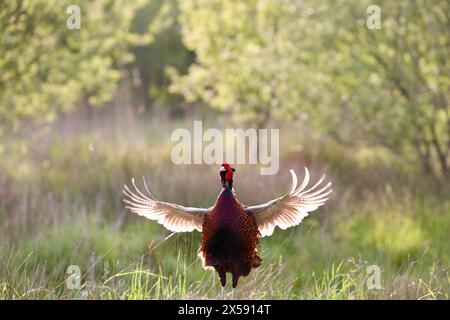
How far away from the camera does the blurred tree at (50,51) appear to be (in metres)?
9.12

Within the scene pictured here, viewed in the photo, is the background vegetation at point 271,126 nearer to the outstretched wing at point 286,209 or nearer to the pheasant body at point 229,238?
the outstretched wing at point 286,209

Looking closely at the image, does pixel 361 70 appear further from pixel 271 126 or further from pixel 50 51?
pixel 50 51

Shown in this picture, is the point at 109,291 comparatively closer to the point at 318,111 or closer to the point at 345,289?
the point at 345,289

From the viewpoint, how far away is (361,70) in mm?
10000

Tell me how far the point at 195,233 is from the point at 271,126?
5.64 metres

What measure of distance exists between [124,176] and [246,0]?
3.89 meters

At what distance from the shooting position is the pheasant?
4402 mm

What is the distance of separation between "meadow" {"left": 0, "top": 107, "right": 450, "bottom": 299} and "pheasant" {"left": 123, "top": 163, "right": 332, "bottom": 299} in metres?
0.60

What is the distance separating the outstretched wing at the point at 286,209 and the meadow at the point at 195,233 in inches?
28.7

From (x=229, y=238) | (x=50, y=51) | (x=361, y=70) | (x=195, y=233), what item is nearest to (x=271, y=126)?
(x=361, y=70)

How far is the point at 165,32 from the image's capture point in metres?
19.6

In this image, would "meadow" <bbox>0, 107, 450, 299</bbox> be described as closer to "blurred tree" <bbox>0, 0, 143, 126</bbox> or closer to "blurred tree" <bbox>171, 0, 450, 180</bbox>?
"blurred tree" <bbox>171, 0, 450, 180</bbox>

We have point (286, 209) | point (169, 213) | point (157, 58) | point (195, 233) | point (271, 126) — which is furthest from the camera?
point (157, 58)
